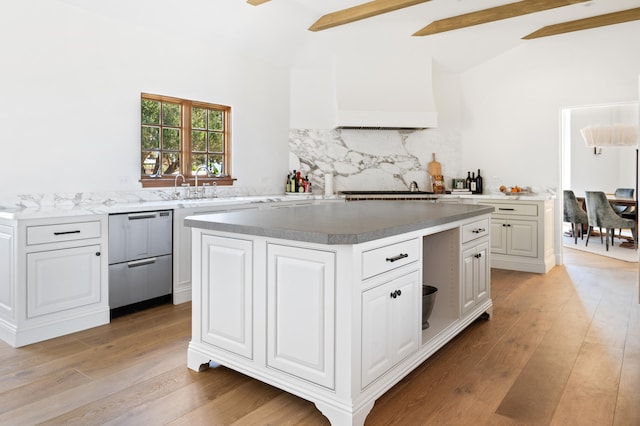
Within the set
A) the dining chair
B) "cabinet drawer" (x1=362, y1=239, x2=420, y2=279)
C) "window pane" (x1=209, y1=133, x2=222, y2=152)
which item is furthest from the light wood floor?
the dining chair

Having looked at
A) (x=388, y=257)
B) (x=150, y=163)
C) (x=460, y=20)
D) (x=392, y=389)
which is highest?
(x=460, y=20)

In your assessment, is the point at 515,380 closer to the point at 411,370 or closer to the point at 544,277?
the point at 411,370

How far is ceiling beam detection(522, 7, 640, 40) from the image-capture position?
4793 mm

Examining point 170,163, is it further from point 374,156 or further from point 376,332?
point 376,332

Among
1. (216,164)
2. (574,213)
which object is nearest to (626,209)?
(574,213)

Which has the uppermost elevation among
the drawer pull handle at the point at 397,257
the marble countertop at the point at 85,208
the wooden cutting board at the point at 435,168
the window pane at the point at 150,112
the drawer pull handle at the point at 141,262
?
the window pane at the point at 150,112

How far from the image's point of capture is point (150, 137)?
4383mm

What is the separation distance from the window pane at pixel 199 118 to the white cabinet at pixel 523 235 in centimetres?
346

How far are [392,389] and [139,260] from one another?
2.28 m

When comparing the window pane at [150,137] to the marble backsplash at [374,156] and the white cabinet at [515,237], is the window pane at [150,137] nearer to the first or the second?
the marble backsplash at [374,156]

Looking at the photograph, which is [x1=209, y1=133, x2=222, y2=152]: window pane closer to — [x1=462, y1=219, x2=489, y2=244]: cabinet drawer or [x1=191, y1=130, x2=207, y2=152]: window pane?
[x1=191, y1=130, x2=207, y2=152]: window pane

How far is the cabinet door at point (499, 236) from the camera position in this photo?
5.46 m

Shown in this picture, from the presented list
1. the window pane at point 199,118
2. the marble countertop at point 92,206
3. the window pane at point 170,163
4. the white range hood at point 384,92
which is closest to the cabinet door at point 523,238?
the white range hood at point 384,92

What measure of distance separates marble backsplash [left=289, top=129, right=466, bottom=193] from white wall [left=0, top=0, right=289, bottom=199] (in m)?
1.46
